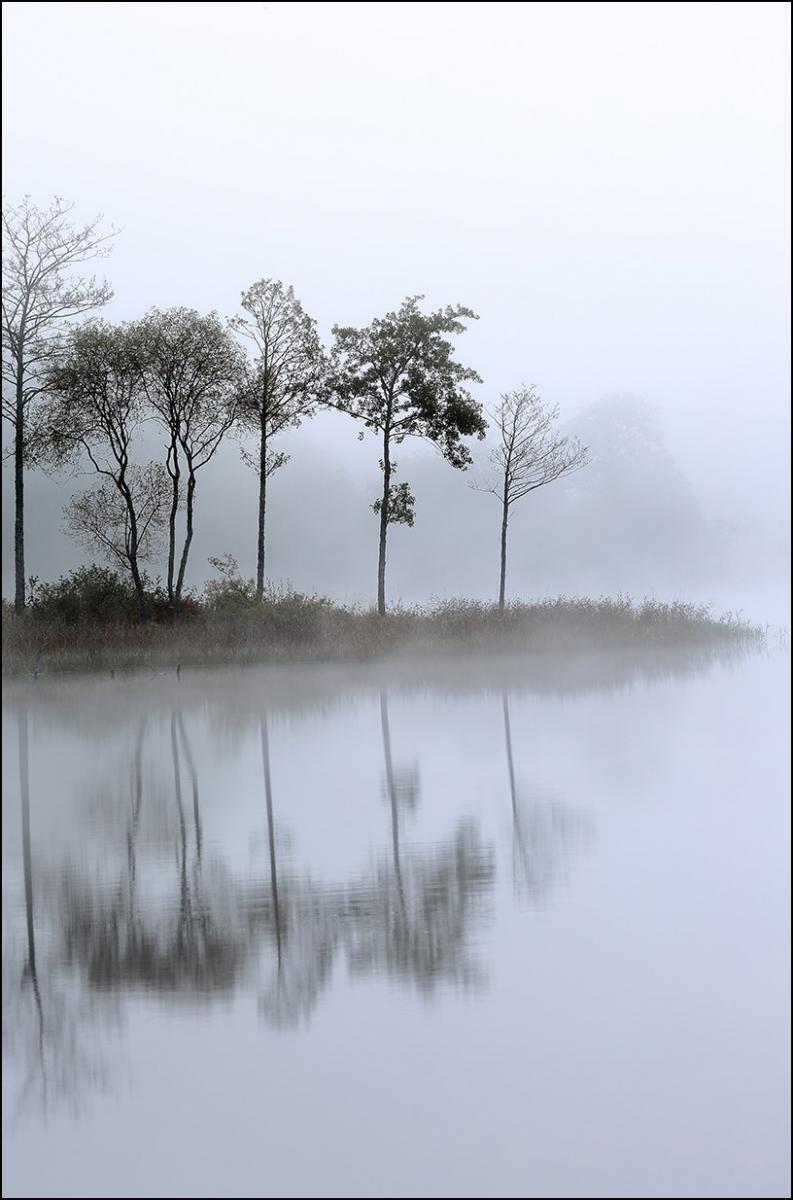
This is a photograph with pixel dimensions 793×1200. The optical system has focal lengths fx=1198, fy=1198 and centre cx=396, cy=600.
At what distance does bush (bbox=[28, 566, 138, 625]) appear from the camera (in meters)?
38.8

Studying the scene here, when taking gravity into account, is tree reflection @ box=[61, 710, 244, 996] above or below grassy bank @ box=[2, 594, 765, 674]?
below

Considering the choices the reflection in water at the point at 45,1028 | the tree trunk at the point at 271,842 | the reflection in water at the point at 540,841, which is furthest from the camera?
the reflection in water at the point at 540,841

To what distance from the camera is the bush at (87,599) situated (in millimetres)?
38812

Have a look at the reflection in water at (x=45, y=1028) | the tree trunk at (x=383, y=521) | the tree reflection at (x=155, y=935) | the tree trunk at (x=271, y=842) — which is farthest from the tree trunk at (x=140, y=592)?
the reflection in water at (x=45, y=1028)

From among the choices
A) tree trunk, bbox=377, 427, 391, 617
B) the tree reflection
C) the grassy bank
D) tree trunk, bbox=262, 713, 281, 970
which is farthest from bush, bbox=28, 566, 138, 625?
the tree reflection

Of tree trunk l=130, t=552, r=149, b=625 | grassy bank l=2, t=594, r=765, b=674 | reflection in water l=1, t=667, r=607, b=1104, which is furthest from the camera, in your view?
tree trunk l=130, t=552, r=149, b=625

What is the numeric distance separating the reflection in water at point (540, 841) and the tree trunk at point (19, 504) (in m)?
28.0

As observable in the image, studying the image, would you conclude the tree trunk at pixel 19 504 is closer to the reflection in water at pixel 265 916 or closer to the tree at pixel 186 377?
the tree at pixel 186 377

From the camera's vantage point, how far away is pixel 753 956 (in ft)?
24.3

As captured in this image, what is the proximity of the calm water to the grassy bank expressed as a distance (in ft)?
63.4

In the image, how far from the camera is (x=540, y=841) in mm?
10664

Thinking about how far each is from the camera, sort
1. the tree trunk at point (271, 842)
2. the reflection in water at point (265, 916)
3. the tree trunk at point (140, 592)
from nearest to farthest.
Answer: the reflection in water at point (265, 916)
the tree trunk at point (271, 842)
the tree trunk at point (140, 592)

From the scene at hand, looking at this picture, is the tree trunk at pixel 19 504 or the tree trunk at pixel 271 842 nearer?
the tree trunk at pixel 271 842

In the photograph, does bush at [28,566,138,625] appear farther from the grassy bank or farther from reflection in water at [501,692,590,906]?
reflection in water at [501,692,590,906]
